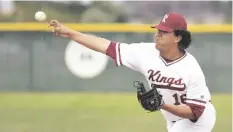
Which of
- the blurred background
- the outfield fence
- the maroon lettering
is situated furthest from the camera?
the outfield fence

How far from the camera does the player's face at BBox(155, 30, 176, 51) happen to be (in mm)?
4105

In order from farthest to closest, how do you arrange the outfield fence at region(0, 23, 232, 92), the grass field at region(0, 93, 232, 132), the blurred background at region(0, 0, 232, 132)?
the outfield fence at region(0, 23, 232, 92), the blurred background at region(0, 0, 232, 132), the grass field at region(0, 93, 232, 132)

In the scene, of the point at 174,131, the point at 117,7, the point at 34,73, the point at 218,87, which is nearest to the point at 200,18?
the point at 117,7

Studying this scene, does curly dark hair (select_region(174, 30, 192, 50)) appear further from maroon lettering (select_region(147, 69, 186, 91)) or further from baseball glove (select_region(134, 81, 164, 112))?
baseball glove (select_region(134, 81, 164, 112))

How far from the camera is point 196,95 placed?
4.07 m

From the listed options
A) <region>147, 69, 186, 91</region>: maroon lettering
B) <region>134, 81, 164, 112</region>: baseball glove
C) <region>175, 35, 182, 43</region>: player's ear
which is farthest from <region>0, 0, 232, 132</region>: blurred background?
<region>134, 81, 164, 112</region>: baseball glove

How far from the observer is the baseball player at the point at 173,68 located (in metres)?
4.08

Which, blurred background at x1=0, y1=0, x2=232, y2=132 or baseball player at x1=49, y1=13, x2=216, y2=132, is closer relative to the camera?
baseball player at x1=49, y1=13, x2=216, y2=132

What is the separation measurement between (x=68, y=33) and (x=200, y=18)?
1171 cm

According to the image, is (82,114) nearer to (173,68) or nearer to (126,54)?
(126,54)

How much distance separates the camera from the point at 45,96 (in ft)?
35.8

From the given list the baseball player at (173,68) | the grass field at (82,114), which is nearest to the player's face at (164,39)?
the baseball player at (173,68)

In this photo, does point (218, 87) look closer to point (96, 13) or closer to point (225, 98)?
point (225, 98)

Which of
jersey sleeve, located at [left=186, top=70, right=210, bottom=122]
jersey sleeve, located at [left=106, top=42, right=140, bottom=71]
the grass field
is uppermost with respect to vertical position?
jersey sleeve, located at [left=106, top=42, right=140, bottom=71]
